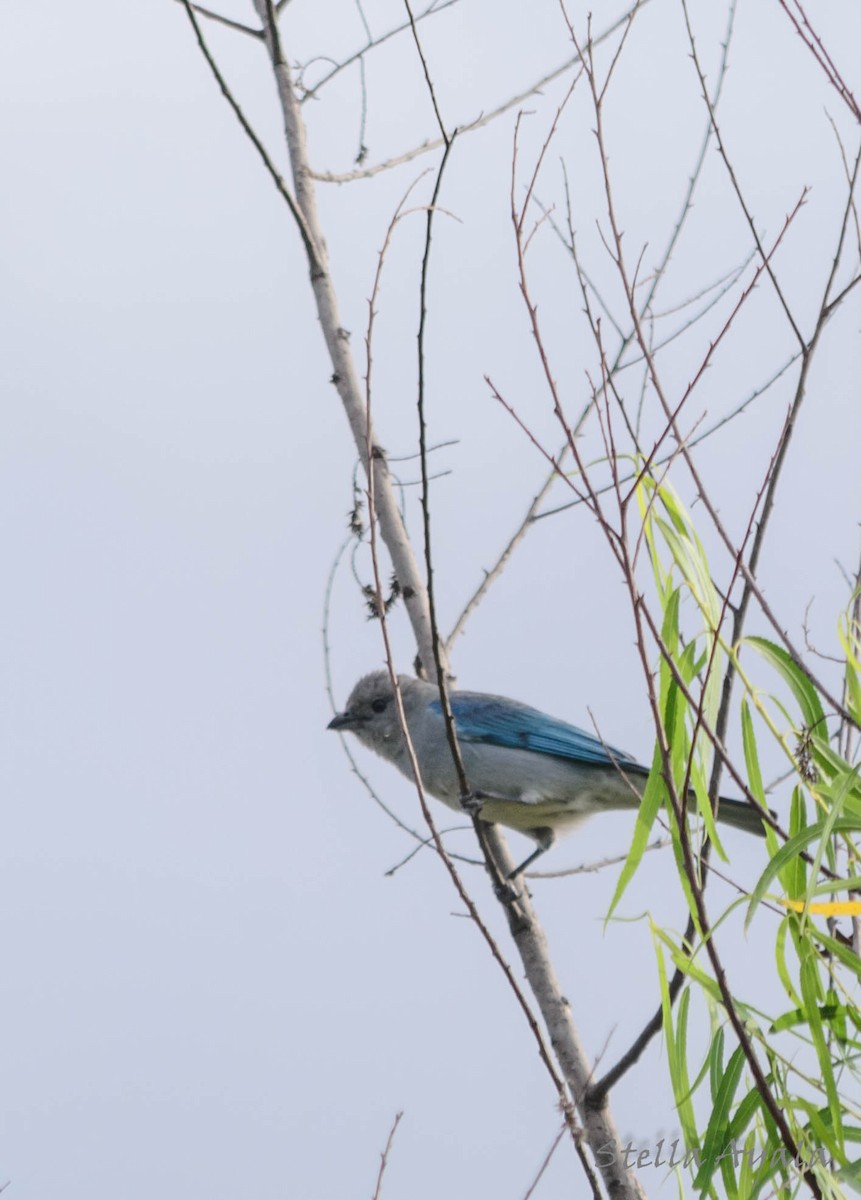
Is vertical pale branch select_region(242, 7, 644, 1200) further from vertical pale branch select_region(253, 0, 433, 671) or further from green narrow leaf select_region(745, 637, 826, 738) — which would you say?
green narrow leaf select_region(745, 637, 826, 738)

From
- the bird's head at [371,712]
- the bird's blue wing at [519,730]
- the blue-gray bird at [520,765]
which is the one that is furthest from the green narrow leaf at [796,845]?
the bird's head at [371,712]

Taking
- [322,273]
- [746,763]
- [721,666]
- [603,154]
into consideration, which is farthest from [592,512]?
[322,273]

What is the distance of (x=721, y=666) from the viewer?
111 inches

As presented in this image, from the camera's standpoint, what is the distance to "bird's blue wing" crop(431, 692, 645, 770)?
6316 mm

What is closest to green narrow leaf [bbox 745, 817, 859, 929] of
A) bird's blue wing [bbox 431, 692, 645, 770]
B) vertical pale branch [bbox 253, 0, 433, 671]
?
vertical pale branch [bbox 253, 0, 433, 671]

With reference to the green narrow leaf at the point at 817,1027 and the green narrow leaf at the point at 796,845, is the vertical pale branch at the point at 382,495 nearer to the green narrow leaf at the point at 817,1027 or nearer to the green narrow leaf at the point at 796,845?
the green narrow leaf at the point at 817,1027

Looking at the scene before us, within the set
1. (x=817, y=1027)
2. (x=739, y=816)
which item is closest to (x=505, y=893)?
(x=739, y=816)

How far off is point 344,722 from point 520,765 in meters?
1.01

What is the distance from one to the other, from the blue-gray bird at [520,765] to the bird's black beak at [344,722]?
0.88 feet

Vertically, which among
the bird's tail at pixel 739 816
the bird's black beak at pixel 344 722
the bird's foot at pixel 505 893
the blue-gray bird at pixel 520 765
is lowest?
the bird's foot at pixel 505 893

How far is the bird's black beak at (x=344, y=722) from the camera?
6.83m

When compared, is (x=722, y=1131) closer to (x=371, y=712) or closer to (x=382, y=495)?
(x=382, y=495)

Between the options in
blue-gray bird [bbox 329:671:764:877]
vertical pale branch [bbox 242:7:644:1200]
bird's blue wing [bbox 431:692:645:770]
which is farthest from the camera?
bird's blue wing [bbox 431:692:645:770]

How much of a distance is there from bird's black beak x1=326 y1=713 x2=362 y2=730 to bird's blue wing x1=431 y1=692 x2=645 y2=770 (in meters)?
0.51
